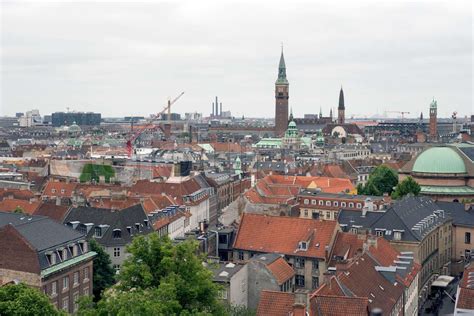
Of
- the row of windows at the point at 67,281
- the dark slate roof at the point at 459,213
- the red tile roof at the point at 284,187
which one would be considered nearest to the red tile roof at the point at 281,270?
the row of windows at the point at 67,281

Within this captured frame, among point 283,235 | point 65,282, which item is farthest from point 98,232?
point 283,235

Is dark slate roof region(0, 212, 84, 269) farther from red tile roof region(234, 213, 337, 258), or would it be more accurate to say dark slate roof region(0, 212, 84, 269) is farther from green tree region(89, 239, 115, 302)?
red tile roof region(234, 213, 337, 258)

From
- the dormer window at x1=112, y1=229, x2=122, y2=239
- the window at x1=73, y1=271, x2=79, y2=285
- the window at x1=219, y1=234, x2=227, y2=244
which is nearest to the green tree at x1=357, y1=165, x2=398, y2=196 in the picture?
the window at x1=219, y1=234, x2=227, y2=244

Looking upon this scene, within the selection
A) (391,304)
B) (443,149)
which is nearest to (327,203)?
(443,149)

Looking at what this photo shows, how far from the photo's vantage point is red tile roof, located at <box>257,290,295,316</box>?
4716cm

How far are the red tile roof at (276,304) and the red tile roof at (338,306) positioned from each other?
2344mm

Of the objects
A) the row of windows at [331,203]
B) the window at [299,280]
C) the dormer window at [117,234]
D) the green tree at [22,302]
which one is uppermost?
the green tree at [22,302]

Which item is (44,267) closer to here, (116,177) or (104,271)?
(104,271)

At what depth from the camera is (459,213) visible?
93625 millimetres

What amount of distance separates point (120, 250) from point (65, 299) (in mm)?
14712

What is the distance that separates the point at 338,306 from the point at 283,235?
25.5m

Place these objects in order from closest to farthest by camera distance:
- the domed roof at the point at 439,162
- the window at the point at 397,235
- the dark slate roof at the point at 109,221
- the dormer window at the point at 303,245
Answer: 1. the dormer window at the point at 303,245
2. the dark slate roof at the point at 109,221
3. the window at the point at 397,235
4. the domed roof at the point at 439,162

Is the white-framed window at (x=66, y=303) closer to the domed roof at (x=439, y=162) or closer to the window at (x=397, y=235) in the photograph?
the window at (x=397, y=235)

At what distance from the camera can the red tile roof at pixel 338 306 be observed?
146 feet
